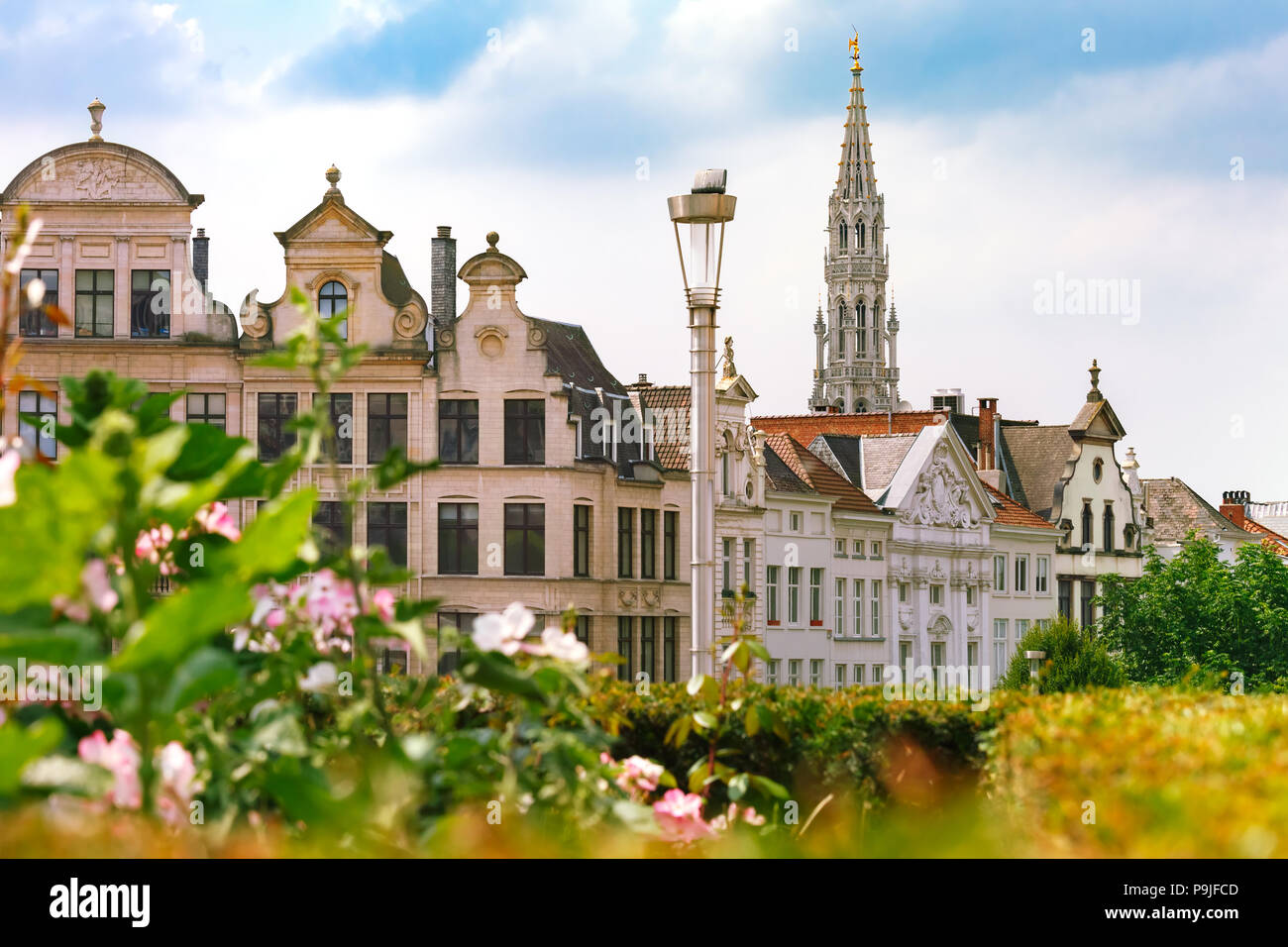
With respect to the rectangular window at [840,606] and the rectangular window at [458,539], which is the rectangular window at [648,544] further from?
the rectangular window at [840,606]

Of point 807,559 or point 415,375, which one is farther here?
point 807,559

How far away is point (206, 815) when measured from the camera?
4758mm

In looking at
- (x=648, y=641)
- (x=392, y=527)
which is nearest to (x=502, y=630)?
(x=392, y=527)

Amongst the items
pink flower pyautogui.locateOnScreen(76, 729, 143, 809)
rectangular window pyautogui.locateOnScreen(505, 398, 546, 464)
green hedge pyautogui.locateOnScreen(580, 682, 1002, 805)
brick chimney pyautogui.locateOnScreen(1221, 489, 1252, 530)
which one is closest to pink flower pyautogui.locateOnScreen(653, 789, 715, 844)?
pink flower pyautogui.locateOnScreen(76, 729, 143, 809)

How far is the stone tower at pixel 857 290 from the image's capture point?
12619 cm

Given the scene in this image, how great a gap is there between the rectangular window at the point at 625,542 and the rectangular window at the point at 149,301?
1163 cm

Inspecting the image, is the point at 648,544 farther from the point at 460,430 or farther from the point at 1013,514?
the point at 1013,514

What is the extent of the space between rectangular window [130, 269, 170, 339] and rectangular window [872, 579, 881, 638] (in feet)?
76.5

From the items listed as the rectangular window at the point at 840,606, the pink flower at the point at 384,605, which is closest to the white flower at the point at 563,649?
the pink flower at the point at 384,605

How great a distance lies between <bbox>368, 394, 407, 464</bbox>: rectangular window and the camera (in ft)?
136

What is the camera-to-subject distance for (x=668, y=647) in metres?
44.2
